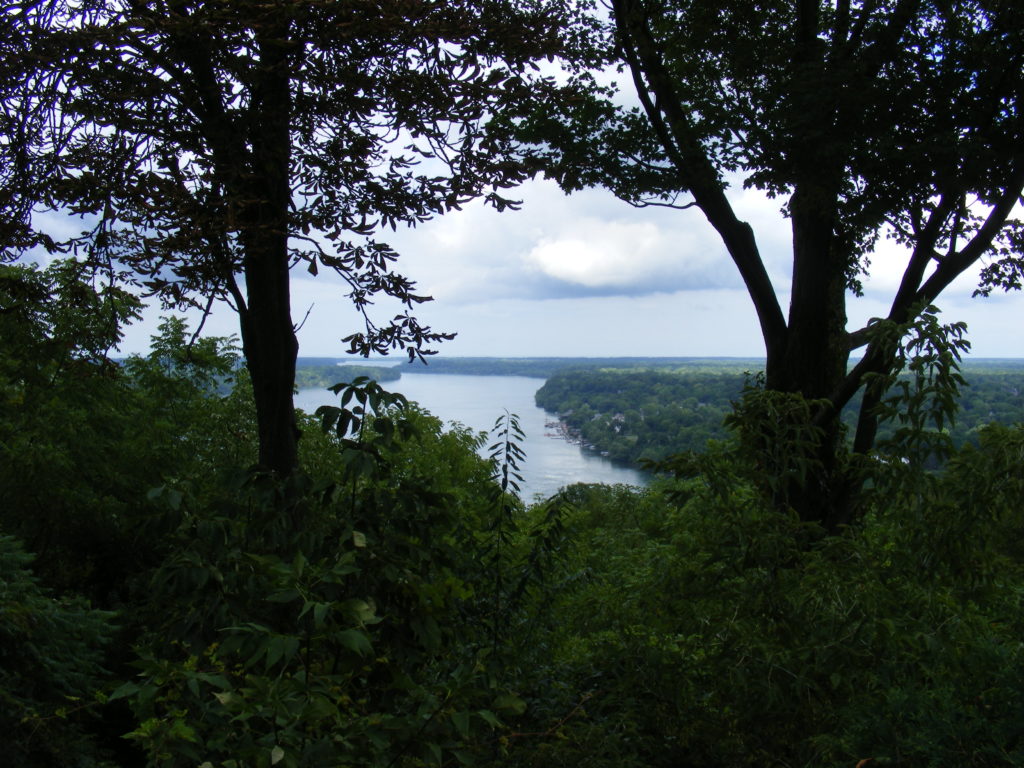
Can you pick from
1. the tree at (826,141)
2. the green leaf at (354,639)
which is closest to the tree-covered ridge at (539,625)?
the green leaf at (354,639)

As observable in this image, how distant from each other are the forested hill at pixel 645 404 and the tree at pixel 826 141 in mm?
1009

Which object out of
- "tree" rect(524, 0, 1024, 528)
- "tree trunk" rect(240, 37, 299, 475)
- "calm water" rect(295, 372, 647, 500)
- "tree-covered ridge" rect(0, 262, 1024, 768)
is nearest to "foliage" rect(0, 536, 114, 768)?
"tree-covered ridge" rect(0, 262, 1024, 768)

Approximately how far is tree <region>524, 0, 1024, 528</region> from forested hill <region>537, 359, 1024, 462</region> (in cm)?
101

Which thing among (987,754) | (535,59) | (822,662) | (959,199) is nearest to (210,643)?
(822,662)

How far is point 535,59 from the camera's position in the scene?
12.3 feet

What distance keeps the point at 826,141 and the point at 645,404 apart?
6.83m

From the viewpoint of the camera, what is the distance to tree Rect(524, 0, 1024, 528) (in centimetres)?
543

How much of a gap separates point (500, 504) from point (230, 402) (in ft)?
35.1

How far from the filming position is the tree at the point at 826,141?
543cm

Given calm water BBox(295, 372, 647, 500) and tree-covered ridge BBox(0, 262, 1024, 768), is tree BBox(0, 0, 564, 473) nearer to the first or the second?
tree-covered ridge BBox(0, 262, 1024, 768)

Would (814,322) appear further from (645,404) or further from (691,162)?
(645,404)

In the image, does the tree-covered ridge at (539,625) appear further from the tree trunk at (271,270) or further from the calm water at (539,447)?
the calm water at (539,447)

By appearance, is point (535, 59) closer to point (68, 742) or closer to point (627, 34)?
point (627, 34)

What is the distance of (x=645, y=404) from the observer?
1190cm
